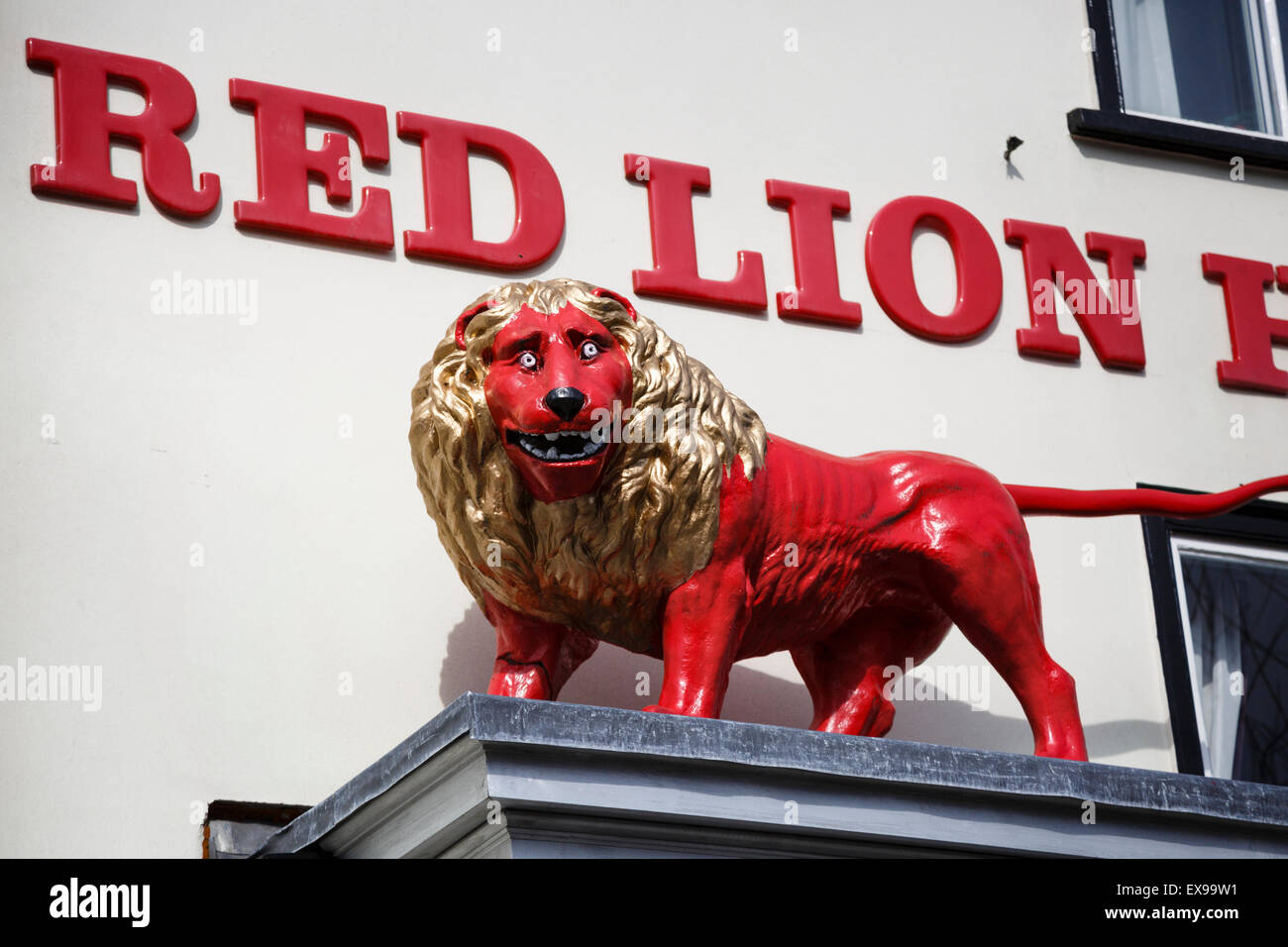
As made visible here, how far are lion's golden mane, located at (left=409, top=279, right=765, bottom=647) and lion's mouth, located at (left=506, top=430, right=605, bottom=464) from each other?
0.25ft

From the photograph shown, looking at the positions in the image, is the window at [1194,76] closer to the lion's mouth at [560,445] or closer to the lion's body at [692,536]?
the lion's body at [692,536]

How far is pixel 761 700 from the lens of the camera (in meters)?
4.15

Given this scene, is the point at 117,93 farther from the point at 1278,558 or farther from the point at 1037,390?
the point at 1278,558

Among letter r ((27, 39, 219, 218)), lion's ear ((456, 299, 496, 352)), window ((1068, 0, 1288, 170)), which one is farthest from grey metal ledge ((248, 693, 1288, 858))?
window ((1068, 0, 1288, 170))

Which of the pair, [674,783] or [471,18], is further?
[471,18]

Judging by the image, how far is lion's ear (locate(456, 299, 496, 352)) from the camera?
352 centimetres

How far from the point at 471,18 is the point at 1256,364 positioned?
6.75 feet

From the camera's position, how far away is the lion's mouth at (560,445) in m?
3.36

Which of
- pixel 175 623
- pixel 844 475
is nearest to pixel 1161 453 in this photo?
pixel 844 475

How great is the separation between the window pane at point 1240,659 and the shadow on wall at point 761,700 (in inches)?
8.7

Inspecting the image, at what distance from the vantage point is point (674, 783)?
10.4 feet

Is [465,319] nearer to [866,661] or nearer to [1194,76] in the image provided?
[866,661]

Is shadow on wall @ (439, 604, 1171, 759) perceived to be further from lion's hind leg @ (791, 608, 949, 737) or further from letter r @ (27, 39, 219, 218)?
letter r @ (27, 39, 219, 218)
